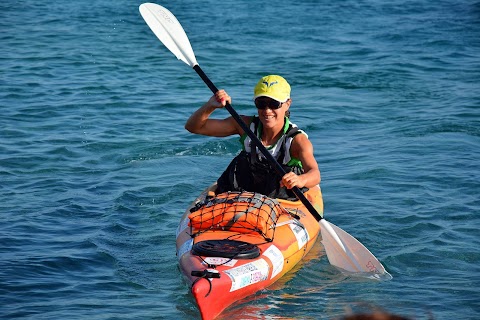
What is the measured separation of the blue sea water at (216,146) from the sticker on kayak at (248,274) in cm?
17

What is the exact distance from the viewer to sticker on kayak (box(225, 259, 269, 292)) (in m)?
5.00

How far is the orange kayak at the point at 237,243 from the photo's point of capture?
491 centimetres

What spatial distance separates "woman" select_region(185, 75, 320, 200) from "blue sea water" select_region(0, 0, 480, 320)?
67cm

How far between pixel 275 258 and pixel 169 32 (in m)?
2.45

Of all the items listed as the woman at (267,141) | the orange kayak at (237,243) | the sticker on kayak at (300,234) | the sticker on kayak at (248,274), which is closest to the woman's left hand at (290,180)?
the woman at (267,141)

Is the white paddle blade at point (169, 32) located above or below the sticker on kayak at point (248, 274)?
above

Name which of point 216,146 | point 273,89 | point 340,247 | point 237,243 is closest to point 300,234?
point 340,247

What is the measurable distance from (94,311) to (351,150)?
4641 mm

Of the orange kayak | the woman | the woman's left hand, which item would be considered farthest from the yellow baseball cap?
the orange kayak

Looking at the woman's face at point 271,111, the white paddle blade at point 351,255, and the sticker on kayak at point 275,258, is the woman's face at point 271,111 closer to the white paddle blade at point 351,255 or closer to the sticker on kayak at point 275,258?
the white paddle blade at point 351,255

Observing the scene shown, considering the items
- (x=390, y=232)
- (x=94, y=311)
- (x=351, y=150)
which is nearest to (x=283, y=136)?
A: (x=390, y=232)

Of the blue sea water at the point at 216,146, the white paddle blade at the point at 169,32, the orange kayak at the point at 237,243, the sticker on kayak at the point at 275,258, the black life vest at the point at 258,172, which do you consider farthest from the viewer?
the white paddle blade at the point at 169,32

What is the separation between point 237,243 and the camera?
5.38 metres

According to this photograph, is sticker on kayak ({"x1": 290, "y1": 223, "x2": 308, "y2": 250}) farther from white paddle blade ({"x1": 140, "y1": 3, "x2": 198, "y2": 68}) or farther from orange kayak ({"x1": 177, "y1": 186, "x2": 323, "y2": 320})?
white paddle blade ({"x1": 140, "y1": 3, "x2": 198, "y2": 68})
